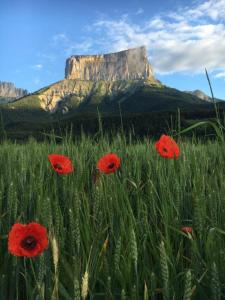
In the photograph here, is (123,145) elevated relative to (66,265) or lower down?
elevated

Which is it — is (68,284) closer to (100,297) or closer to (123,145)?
(100,297)

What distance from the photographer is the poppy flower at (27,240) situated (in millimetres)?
1138

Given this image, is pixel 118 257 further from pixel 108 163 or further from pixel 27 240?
pixel 108 163

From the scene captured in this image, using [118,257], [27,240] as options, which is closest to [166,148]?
[118,257]

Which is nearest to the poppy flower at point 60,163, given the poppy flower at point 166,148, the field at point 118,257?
the field at point 118,257

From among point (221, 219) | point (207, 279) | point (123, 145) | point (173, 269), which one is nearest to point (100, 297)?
point (173, 269)

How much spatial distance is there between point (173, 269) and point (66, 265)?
1.33ft

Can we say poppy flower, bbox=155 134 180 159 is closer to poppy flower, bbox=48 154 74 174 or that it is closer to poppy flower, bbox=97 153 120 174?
poppy flower, bbox=97 153 120 174

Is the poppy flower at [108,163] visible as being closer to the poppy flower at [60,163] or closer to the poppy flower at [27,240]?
the poppy flower at [60,163]

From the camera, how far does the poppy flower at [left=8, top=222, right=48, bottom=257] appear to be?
1.14 metres

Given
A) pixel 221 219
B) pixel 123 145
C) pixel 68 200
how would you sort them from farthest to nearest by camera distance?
1. pixel 123 145
2. pixel 68 200
3. pixel 221 219

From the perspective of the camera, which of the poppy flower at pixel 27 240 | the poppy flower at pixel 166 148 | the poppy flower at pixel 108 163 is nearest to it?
the poppy flower at pixel 27 240

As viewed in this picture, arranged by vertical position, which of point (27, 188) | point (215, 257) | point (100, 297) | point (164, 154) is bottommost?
point (100, 297)

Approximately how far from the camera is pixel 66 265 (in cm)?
153
